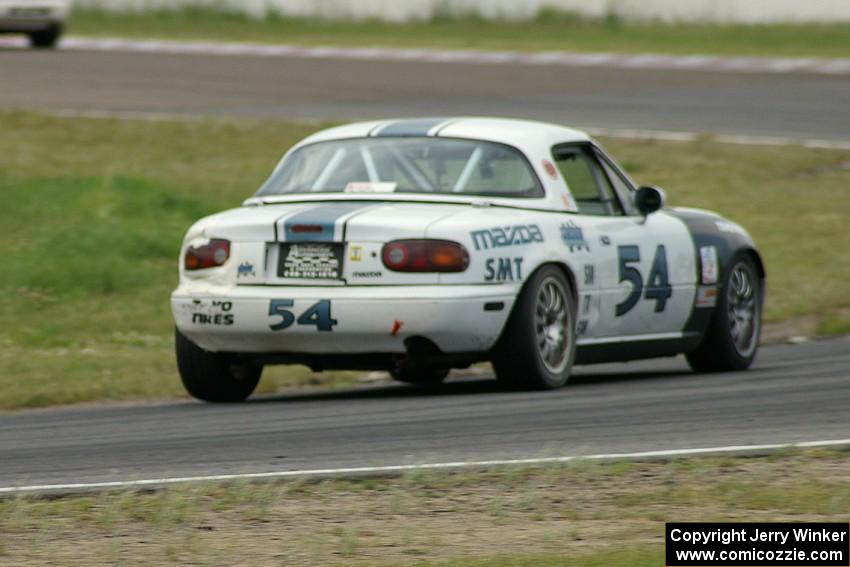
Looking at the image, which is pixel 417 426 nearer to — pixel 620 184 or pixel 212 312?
pixel 212 312

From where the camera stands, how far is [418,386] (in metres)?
11.3

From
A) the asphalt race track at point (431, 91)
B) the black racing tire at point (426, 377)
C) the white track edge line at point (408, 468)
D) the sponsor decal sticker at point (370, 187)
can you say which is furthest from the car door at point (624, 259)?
the asphalt race track at point (431, 91)

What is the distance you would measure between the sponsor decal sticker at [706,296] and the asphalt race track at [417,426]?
1.55ft

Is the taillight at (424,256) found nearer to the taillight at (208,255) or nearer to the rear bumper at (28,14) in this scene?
the taillight at (208,255)

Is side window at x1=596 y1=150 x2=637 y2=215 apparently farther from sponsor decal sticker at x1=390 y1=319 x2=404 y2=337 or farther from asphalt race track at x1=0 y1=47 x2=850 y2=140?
asphalt race track at x1=0 y1=47 x2=850 y2=140

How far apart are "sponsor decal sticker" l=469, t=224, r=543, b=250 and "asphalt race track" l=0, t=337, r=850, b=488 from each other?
77 cm

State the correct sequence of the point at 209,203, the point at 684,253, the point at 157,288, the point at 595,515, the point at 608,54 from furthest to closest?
the point at 608,54
the point at 209,203
the point at 157,288
the point at 684,253
the point at 595,515

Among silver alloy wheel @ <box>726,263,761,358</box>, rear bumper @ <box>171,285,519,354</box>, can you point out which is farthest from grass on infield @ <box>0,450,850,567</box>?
silver alloy wheel @ <box>726,263,761,358</box>

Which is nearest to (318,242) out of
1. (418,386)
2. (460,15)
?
(418,386)

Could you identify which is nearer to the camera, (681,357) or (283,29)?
(681,357)

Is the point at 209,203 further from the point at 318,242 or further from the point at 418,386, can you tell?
the point at 318,242

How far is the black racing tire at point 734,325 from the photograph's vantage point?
37.9ft

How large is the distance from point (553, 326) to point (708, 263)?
5.61 feet

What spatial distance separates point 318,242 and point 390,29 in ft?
112
